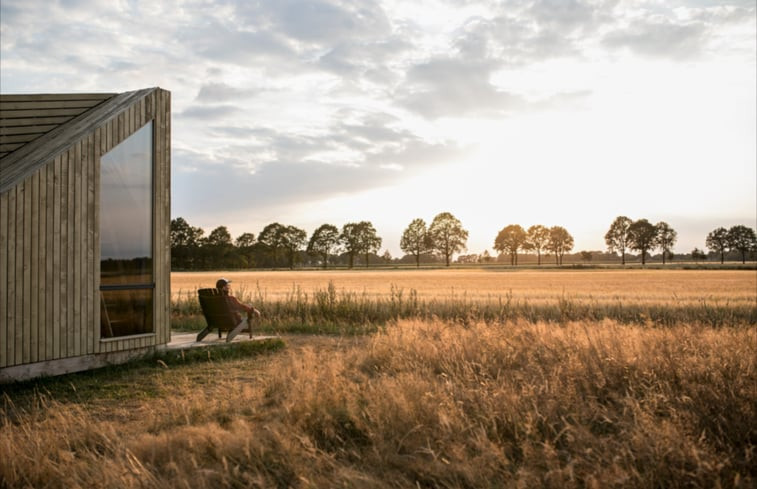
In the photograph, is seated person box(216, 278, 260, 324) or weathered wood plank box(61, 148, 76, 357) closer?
weathered wood plank box(61, 148, 76, 357)

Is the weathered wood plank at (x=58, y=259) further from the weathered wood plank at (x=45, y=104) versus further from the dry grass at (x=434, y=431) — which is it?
the weathered wood plank at (x=45, y=104)

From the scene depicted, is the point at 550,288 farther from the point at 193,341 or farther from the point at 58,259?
the point at 58,259

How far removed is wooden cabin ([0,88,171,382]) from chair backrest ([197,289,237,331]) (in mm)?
940

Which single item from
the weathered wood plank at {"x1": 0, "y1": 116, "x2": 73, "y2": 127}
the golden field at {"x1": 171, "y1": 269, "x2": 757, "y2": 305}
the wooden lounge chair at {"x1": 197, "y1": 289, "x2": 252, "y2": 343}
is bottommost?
the golden field at {"x1": 171, "y1": 269, "x2": 757, "y2": 305}

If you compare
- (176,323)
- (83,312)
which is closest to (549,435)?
(83,312)

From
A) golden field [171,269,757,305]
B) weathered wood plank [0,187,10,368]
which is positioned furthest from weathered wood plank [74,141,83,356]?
golden field [171,269,757,305]

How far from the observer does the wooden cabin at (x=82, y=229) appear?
303 inches

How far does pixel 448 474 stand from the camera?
4.19 m

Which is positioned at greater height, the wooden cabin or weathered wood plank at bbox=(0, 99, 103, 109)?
weathered wood plank at bbox=(0, 99, 103, 109)

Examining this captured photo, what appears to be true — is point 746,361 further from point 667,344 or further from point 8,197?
point 8,197

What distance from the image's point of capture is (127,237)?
938 cm

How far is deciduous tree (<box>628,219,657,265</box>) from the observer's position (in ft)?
344

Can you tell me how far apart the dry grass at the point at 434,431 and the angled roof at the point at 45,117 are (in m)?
4.84

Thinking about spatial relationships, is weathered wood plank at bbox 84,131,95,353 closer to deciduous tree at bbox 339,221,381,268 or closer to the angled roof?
the angled roof
